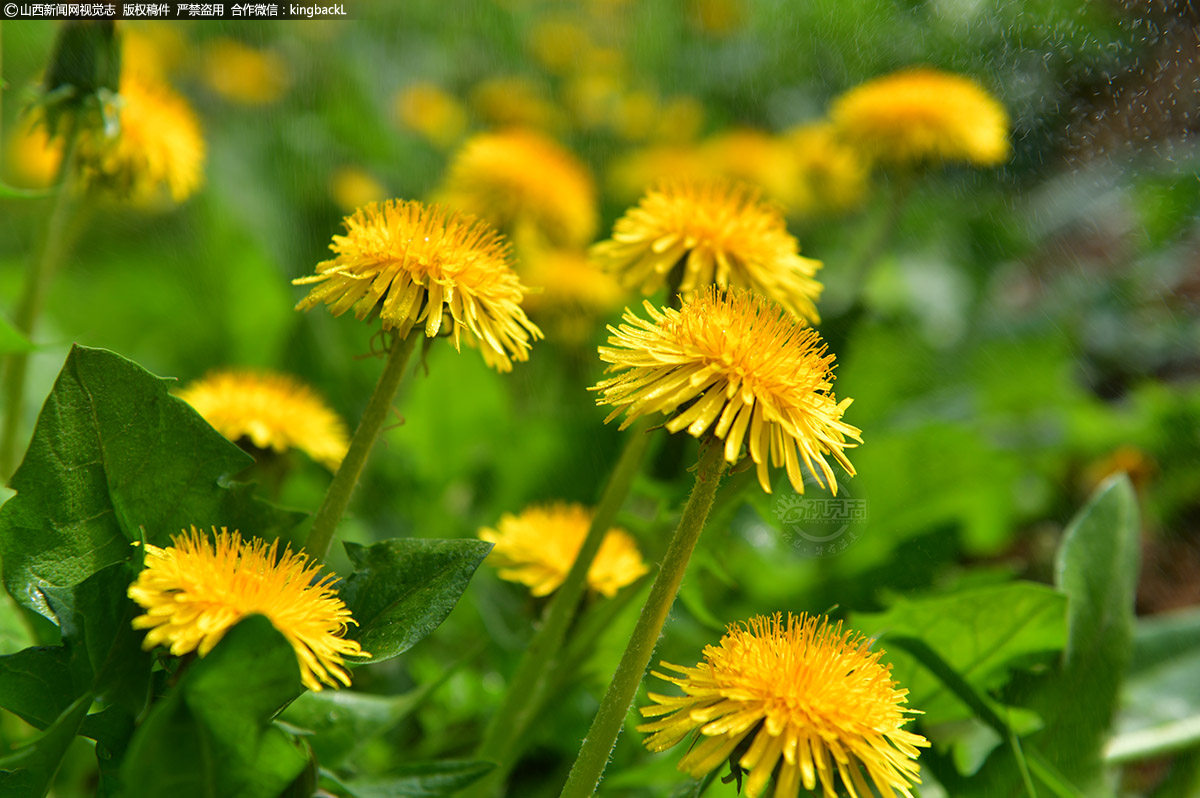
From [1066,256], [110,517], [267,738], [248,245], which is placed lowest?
[267,738]

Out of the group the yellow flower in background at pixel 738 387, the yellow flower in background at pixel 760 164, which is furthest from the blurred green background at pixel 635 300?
the yellow flower in background at pixel 738 387

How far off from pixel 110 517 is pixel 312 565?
15cm

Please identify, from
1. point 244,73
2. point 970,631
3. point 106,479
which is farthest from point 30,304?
point 244,73

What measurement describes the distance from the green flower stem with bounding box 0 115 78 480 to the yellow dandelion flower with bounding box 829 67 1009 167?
116cm

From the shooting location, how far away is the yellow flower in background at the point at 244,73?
2826 mm

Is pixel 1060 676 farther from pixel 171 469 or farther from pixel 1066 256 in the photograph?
pixel 1066 256

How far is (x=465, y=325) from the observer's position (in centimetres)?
68

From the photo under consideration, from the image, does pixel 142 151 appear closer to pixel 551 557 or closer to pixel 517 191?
pixel 517 191

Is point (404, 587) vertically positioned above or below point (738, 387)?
below

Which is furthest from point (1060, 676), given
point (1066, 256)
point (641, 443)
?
point (1066, 256)

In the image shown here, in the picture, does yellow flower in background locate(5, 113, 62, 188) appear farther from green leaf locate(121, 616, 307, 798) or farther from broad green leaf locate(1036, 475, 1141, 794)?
broad green leaf locate(1036, 475, 1141, 794)

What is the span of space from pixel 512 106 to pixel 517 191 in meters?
1.08

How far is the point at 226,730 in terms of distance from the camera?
21.9 inches

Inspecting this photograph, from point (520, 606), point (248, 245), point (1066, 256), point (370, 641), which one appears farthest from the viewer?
point (1066, 256)
